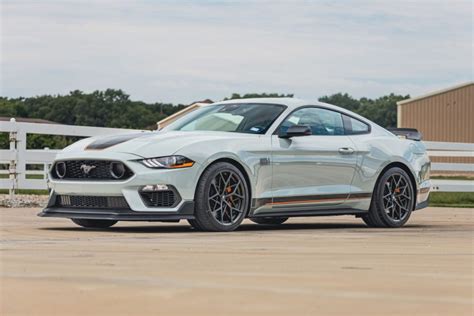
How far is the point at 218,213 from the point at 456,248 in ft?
8.93

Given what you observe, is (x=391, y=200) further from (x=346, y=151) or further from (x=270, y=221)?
(x=270, y=221)

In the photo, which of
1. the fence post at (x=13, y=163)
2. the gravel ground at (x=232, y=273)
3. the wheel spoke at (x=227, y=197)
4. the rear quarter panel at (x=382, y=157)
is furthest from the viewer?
the fence post at (x=13, y=163)

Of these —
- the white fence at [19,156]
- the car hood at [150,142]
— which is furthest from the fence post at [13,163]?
the car hood at [150,142]

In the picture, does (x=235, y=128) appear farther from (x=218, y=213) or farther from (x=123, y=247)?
(x=123, y=247)

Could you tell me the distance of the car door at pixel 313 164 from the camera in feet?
34.7

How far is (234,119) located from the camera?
10.7 m

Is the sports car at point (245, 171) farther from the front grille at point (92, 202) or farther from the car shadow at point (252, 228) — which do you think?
the car shadow at point (252, 228)

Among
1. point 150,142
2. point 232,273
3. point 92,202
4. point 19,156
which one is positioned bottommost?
point 232,273

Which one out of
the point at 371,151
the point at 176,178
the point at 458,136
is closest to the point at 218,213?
the point at 176,178

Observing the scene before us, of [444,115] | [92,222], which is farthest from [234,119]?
[444,115]

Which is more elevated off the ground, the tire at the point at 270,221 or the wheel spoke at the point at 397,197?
the wheel spoke at the point at 397,197

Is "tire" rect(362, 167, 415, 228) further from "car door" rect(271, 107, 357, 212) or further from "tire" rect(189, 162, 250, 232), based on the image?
"tire" rect(189, 162, 250, 232)

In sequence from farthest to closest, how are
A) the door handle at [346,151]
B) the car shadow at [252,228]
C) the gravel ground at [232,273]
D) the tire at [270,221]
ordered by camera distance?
1. the tire at [270,221]
2. the door handle at [346,151]
3. the car shadow at [252,228]
4. the gravel ground at [232,273]

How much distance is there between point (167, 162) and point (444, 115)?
2051 inches
